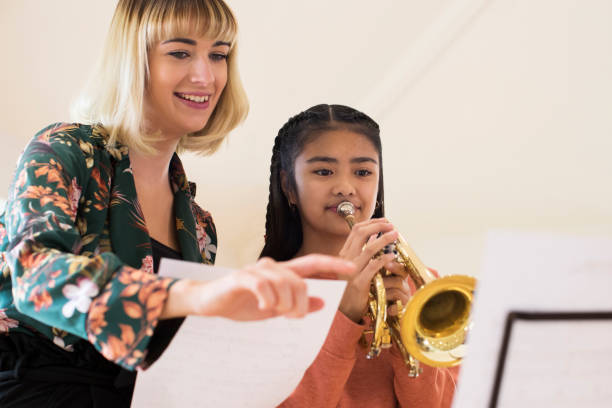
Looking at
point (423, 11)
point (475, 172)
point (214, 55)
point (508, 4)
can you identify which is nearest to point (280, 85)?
point (423, 11)

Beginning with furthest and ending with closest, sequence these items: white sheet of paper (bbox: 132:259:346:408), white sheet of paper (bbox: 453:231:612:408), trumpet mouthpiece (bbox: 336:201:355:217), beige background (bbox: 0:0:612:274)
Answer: beige background (bbox: 0:0:612:274), trumpet mouthpiece (bbox: 336:201:355:217), white sheet of paper (bbox: 132:259:346:408), white sheet of paper (bbox: 453:231:612:408)

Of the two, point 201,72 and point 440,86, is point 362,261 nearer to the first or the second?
point 201,72

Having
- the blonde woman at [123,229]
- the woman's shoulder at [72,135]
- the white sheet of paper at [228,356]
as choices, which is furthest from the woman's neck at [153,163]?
the white sheet of paper at [228,356]

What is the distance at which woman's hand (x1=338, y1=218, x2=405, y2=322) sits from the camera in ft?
3.46

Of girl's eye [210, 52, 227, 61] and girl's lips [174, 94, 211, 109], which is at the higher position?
girl's eye [210, 52, 227, 61]

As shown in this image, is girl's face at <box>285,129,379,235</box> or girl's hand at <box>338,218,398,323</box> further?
girl's face at <box>285,129,379,235</box>

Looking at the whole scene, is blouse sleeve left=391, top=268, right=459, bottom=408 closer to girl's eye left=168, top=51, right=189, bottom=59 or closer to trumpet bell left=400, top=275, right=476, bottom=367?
trumpet bell left=400, top=275, right=476, bottom=367

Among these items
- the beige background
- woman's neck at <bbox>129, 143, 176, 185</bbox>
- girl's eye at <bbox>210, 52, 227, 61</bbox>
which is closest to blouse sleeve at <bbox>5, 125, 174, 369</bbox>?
woman's neck at <bbox>129, 143, 176, 185</bbox>

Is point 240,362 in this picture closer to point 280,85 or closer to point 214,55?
point 214,55

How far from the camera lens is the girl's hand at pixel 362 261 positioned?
1054 millimetres

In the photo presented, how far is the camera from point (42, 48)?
10.3 ft

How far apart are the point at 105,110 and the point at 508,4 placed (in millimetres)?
1835

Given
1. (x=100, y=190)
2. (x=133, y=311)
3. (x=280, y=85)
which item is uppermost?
(x=280, y=85)

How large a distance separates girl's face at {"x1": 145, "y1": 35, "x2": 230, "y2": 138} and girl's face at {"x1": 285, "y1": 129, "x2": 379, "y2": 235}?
0.28 meters
